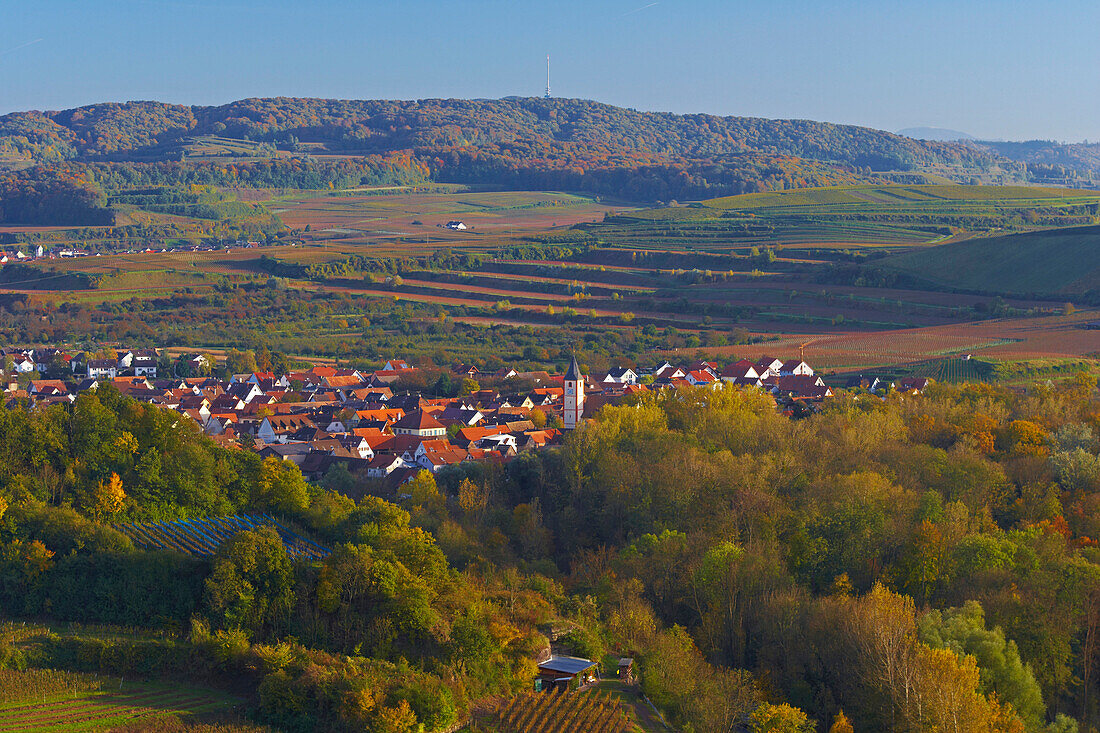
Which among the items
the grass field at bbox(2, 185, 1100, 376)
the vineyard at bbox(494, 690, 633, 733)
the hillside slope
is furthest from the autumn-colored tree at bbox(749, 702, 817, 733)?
the hillside slope

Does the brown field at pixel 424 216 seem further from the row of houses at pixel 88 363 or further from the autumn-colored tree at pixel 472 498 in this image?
the autumn-colored tree at pixel 472 498

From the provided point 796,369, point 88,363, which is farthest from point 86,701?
point 88,363

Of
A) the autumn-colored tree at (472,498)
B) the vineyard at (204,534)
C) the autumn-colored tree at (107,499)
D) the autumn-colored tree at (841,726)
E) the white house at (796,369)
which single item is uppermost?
the autumn-colored tree at (107,499)

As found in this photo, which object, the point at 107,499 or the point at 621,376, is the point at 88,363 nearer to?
the point at 621,376

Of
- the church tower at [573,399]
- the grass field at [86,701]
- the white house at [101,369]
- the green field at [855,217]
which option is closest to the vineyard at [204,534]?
the grass field at [86,701]

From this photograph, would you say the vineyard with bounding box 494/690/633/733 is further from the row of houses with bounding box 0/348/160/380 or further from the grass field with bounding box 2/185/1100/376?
the row of houses with bounding box 0/348/160/380

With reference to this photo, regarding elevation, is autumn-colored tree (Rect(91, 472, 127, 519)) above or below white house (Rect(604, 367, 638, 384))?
above

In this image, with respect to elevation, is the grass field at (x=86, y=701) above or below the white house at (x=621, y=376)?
above
